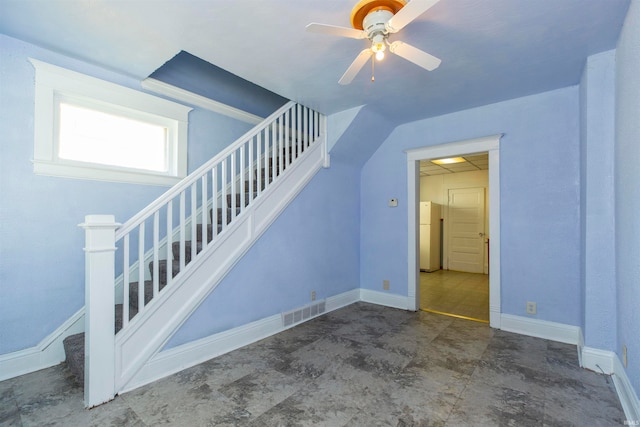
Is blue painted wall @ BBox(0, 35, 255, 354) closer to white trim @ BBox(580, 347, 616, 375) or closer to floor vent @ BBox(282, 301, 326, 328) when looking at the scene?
floor vent @ BBox(282, 301, 326, 328)

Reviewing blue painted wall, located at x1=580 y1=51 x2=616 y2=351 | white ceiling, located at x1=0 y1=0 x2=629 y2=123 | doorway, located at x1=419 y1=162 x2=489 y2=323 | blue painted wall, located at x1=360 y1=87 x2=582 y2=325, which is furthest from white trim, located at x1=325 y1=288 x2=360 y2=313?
white ceiling, located at x1=0 y1=0 x2=629 y2=123

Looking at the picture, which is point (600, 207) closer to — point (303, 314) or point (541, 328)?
point (541, 328)

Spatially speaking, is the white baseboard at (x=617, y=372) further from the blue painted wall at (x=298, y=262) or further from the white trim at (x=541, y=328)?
the blue painted wall at (x=298, y=262)

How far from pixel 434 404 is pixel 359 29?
99.9 inches

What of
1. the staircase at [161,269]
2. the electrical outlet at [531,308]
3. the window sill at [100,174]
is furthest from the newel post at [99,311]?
the electrical outlet at [531,308]

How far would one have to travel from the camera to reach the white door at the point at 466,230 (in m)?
6.80

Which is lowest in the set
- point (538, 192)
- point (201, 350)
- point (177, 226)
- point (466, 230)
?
point (201, 350)

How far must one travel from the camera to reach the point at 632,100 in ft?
5.73

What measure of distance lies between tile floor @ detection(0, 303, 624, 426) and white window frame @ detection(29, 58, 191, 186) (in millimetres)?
1684

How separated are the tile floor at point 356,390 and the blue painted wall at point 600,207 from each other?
0.44 meters

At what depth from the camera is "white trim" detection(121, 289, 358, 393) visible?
2.19m

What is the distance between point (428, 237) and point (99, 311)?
6331 mm

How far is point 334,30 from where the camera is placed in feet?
5.52

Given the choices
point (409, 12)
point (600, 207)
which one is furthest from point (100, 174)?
point (600, 207)
